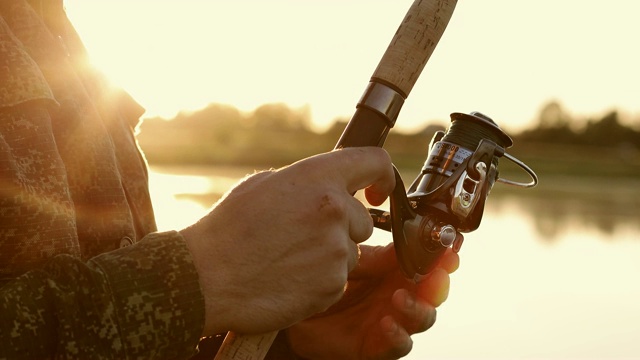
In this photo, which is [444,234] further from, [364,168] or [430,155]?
[364,168]

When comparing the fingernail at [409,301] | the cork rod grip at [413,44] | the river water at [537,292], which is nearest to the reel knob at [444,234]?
the fingernail at [409,301]

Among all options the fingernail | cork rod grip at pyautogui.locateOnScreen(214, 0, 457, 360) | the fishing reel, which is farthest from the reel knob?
cork rod grip at pyautogui.locateOnScreen(214, 0, 457, 360)

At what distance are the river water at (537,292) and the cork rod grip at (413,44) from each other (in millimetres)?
4848

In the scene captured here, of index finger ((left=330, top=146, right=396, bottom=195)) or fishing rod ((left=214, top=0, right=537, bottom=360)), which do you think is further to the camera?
fishing rod ((left=214, top=0, right=537, bottom=360))

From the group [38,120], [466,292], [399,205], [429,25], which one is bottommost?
[466,292]

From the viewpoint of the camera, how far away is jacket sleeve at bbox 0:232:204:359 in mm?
1131

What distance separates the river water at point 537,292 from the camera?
6729 millimetres

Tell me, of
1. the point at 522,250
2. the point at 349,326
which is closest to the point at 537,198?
the point at 522,250

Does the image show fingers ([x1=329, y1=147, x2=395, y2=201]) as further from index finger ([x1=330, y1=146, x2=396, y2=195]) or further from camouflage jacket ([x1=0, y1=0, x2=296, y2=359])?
camouflage jacket ([x1=0, y1=0, x2=296, y2=359])

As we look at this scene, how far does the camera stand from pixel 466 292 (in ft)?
27.8

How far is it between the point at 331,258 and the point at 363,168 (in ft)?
0.49

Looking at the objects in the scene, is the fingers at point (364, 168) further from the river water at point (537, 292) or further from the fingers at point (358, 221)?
the river water at point (537, 292)

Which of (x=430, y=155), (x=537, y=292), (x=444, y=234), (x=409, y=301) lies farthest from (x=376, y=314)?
(x=537, y=292)

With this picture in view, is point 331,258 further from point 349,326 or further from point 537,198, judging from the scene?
point 537,198
